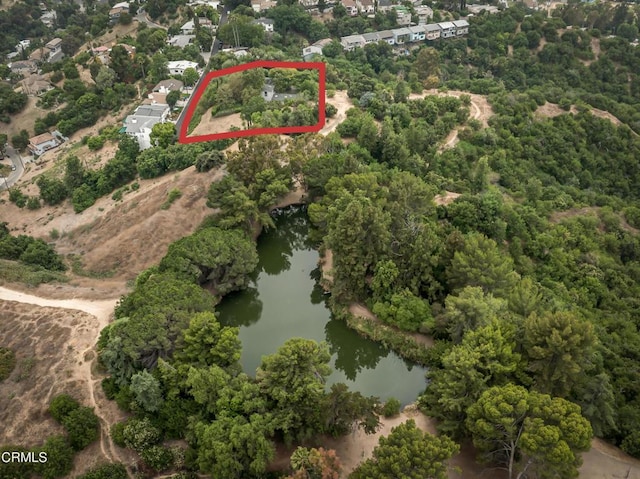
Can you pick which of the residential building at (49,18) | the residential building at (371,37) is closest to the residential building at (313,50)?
the residential building at (371,37)

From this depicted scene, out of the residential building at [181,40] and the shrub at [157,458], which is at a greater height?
the residential building at [181,40]

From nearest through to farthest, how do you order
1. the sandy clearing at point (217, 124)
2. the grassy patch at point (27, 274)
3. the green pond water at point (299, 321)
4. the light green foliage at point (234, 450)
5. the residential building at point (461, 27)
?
the light green foliage at point (234, 450), the green pond water at point (299, 321), the grassy patch at point (27, 274), the sandy clearing at point (217, 124), the residential building at point (461, 27)

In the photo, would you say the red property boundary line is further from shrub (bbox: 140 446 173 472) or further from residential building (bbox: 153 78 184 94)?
shrub (bbox: 140 446 173 472)

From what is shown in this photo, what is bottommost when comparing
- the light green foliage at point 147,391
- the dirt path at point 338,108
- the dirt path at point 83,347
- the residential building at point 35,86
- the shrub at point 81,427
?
the residential building at point 35,86

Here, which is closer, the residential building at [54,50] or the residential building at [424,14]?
Answer: the residential building at [54,50]

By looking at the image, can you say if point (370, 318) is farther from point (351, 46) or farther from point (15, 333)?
point (351, 46)

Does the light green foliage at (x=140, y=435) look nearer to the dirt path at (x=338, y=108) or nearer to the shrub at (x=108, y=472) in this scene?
the shrub at (x=108, y=472)

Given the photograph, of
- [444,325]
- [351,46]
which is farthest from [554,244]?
[351,46]
